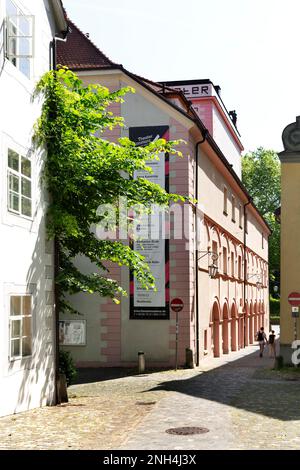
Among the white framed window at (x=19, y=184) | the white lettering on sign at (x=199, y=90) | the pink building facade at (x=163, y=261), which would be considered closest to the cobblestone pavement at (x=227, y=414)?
the pink building facade at (x=163, y=261)

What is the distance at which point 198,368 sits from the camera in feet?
94.6

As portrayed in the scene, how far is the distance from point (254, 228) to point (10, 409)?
45045 millimetres

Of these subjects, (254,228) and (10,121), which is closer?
(10,121)

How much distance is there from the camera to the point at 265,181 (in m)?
83.1

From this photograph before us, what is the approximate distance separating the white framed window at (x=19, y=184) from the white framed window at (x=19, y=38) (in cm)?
208

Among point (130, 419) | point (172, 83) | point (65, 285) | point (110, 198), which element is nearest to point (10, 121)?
point (110, 198)

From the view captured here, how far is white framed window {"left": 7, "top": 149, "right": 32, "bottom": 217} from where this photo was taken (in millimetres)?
15586

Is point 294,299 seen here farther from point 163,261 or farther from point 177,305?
point 163,261

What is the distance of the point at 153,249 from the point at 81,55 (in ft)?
28.5

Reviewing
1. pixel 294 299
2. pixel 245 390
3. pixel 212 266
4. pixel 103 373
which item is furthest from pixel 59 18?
pixel 212 266

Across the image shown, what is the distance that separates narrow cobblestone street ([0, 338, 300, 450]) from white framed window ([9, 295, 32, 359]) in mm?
1364

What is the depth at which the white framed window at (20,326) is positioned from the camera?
15562mm

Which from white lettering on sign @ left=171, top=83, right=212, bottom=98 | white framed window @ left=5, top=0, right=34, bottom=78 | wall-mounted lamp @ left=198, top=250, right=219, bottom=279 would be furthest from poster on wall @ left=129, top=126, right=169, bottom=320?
white lettering on sign @ left=171, top=83, right=212, bottom=98
